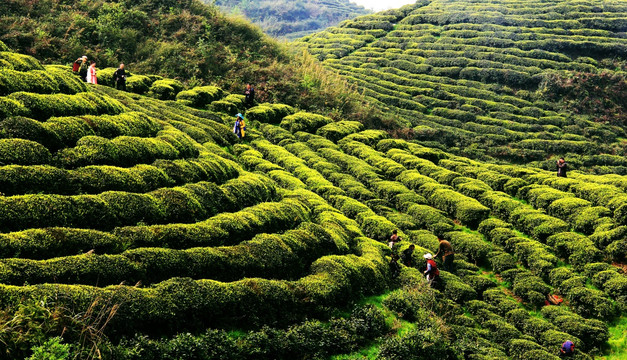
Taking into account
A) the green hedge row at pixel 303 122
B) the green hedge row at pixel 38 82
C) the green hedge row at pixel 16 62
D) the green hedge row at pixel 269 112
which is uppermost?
the green hedge row at pixel 16 62

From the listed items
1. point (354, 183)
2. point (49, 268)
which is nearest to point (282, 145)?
point (354, 183)

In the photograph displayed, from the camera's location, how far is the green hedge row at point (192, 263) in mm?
10016

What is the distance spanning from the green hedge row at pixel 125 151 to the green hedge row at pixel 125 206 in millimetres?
2111

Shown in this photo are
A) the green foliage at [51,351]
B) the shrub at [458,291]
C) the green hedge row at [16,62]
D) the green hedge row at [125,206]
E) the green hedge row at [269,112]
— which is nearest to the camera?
the green foliage at [51,351]

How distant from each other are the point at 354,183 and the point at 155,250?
17898mm

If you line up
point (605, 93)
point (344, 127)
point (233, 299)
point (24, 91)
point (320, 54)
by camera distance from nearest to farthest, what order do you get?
point (233, 299) < point (24, 91) < point (344, 127) < point (605, 93) < point (320, 54)

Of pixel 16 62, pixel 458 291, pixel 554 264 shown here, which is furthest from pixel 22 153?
pixel 554 264

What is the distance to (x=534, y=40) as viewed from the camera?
2544 inches

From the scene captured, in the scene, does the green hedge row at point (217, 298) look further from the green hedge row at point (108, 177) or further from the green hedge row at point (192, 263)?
the green hedge row at point (108, 177)

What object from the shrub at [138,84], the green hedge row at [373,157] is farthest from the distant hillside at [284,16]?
the shrub at [138,84]

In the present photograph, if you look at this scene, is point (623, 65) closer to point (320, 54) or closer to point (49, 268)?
point (320, 54)

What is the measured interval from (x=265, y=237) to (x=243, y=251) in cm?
147

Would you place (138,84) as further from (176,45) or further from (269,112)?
(269,112)

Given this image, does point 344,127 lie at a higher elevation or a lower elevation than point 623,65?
lower
